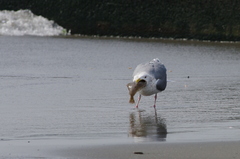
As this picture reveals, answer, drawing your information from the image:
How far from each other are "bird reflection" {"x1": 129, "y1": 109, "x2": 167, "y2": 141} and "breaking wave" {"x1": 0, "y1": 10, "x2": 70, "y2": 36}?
726 inches


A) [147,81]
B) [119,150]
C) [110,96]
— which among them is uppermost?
[147,81]

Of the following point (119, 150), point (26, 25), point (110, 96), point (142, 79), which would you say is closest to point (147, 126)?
point (142, 79)

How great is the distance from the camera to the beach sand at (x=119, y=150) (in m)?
6.89

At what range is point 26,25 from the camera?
28797mm

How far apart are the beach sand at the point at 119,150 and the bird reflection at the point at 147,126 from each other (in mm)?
562

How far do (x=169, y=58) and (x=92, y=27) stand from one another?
30.3ft

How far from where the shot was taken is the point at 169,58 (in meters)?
19.2

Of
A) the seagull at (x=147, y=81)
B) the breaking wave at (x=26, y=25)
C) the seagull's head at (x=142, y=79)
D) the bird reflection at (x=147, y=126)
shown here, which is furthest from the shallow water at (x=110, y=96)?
the breaking wave at (x=26, y=25)

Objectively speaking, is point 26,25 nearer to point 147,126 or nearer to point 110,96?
point 110,96

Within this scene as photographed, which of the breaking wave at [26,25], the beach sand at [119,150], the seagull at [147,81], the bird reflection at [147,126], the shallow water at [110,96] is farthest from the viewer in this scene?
the breaking wave at [26,25]

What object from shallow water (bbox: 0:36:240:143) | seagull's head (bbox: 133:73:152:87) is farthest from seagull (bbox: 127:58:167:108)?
shallow water (bbox: 0:36:240:143)

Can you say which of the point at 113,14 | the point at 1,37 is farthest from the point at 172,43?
the point at 1,37

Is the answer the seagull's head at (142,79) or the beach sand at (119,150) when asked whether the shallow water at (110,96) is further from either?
the seagull's head at (142,79)

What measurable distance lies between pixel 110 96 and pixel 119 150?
463 centimetres
